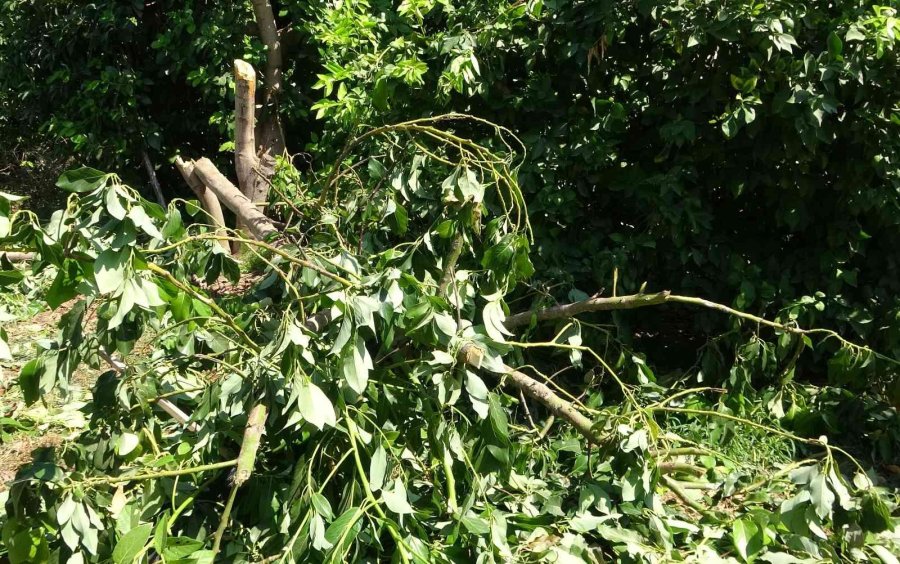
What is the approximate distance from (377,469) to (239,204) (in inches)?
80.2

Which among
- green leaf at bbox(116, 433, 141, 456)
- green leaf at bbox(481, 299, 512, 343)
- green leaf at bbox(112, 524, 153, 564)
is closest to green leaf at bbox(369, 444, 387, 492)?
green leaf at bbox(481, 299, 512, 343)

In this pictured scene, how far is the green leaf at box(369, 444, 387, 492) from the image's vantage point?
7.48ft

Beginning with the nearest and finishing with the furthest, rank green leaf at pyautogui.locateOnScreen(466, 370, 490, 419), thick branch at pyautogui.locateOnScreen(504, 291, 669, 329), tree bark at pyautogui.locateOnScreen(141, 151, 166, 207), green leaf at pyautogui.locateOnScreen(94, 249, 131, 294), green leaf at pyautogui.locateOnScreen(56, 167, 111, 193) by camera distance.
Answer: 1. green leaf at pyautogui.locateOnScreen(94, 249, 131, 294)
2. green leaf at pyautogui.locateOnScreen(56, 167, 111, 193)
3. green leaf at pyautogui.locateOnScreen(466, 370, 490, 419)
4. thick branch at pyautogui.locateOnScreen(504, 291, 669, 329)
5. tree bark at pyautogui.locateOnScreen(141, 151, 166, 207)

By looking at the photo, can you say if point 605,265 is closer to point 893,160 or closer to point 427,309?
point 893,160

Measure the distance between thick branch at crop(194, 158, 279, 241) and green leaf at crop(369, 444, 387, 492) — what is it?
4.48ft

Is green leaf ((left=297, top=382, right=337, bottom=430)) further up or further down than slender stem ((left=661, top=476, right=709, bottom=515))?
further up

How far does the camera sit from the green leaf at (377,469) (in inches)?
89.7

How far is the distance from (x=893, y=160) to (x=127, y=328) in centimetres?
296

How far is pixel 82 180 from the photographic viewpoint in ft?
6.49

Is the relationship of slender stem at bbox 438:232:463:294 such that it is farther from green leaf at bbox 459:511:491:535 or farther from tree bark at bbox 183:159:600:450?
green leaf at bbox 459:511:491:535

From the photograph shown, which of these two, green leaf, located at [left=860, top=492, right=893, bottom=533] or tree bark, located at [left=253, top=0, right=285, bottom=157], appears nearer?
green leaf, located at [left=860, top=492, right=893, bottom=533]

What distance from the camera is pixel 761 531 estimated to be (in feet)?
8.65

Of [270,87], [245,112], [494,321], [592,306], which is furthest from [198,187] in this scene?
[494,321]

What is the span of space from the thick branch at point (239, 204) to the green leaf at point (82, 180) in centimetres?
145
